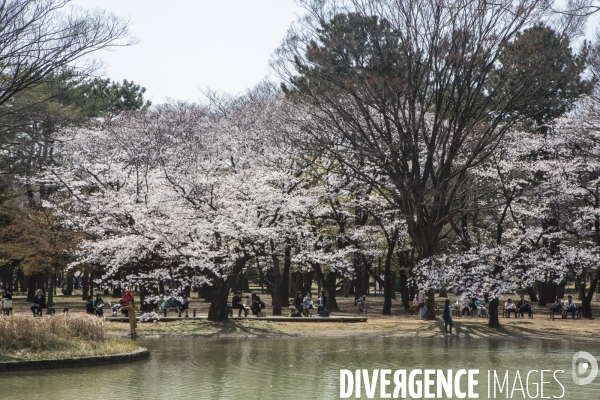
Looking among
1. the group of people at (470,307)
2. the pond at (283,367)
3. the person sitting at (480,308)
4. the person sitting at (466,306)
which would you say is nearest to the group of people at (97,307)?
the pond at (283,367)

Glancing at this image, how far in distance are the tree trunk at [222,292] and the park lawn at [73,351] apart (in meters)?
9.92

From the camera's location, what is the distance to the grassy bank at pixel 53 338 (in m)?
15.9

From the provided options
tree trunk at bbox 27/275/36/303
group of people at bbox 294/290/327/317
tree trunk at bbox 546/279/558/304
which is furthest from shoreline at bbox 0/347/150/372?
tree trunk at bbox 546/279/558/304

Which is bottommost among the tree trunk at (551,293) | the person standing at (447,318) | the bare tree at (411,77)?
the person standing at (447,318)

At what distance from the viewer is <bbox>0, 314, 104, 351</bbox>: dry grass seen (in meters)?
16.1

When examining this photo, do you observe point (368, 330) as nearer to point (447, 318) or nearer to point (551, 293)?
point (447, 318)

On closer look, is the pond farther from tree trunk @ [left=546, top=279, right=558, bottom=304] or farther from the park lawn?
tree trunk @ [left=546, top=279, right=558, bottom=304]

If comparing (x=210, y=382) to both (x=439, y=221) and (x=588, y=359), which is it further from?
(x=439, y=221)

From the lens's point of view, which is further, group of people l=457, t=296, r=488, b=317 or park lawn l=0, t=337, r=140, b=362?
group of people l=457, t=296, r=488, b=317

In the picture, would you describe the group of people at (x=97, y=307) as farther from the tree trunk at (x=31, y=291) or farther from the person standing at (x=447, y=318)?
the tree trunk at (x=31, y=291)

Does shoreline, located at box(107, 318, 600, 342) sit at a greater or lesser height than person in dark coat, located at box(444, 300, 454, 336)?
lesser

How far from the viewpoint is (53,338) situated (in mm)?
16562

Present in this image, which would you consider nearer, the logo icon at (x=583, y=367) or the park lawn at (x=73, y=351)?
the logo icon at (x=583, y=367)

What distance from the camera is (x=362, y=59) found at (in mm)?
26359
